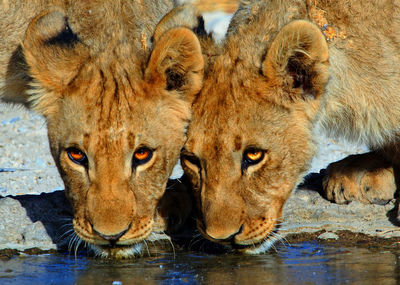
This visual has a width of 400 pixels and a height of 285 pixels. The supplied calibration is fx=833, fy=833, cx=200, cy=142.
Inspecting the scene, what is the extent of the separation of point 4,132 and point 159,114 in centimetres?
439

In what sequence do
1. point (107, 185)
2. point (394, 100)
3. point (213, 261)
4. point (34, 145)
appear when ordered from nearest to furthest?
point (107, 185) < point (213, 261) < point (394, 100) < point (34, 145)

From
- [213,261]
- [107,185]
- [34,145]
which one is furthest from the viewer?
[34,145]

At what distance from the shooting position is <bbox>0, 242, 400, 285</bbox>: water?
438 cm

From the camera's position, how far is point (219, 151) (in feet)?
15.3

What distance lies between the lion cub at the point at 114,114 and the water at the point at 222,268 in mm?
177

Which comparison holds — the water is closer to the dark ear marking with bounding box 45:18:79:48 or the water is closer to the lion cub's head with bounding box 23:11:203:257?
the lion cub's head with bounding box 23:11:203:257

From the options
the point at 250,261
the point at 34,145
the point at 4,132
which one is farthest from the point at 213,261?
the point at 4,132

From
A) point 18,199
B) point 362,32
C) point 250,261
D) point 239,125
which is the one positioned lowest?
point 250,261

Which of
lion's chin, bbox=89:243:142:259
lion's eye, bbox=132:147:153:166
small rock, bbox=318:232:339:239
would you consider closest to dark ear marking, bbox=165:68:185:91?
lion's eye, bbox=132:147:153:166

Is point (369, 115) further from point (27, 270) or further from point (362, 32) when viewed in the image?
point (27, 270)

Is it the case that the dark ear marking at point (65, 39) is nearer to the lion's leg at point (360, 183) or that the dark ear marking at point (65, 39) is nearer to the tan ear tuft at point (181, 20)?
the tan ear tuft at point (181, 20)

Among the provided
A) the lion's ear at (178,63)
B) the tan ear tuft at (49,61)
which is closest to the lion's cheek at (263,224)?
the lion's ear at (178,63)

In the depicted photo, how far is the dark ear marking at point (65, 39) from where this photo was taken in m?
5.02

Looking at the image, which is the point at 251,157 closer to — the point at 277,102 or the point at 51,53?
the point at 277,102
